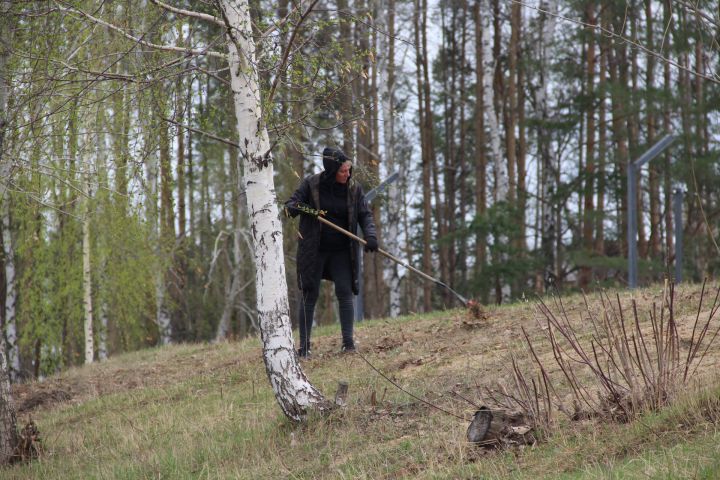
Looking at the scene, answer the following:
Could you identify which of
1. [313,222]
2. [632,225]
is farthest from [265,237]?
[632,225]

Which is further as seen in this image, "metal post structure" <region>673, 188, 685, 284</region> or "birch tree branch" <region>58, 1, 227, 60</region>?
"metal post structure" <region>673, 188, 685, 284</region>

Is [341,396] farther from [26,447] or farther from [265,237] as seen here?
[26,447]

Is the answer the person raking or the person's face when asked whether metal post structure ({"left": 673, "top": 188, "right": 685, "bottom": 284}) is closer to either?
the person raking

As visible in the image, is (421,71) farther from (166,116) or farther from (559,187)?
(166,116)

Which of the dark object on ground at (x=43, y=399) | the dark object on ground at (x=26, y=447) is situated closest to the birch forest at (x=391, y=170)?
the dark object on ground at (x=43, y=399)

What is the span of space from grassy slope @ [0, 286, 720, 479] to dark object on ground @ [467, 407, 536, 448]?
89 mm

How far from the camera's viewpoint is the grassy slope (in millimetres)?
4781

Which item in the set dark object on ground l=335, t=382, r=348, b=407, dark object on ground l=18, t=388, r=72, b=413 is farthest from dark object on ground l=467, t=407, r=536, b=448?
dark object on ground l=18, t=388, r=72, b=413

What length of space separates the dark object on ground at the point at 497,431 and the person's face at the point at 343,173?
3.65 metres

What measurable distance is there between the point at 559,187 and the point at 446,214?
8554mm

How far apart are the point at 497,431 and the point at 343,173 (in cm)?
388

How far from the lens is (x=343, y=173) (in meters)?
8.58

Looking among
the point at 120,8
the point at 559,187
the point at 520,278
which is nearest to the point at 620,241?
the point at 559,187

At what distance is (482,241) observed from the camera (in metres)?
19.2
